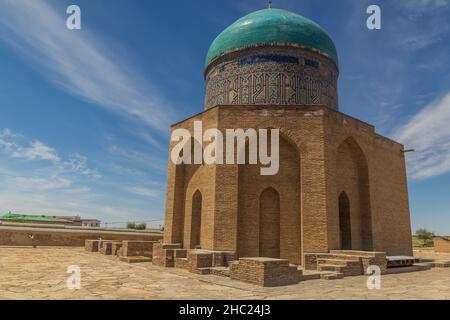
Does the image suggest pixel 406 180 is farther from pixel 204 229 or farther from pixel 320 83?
pixel 204 229

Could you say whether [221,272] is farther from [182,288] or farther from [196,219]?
[196,219]

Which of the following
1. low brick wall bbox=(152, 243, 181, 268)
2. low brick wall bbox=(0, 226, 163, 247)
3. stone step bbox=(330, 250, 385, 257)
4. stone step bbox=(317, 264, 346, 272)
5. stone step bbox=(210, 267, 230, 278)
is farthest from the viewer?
low brick wall bbox=(0, 226, 163, 247)

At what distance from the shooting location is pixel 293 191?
9.38 meters

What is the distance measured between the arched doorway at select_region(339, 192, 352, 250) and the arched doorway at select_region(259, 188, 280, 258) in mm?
2102

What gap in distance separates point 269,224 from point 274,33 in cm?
640

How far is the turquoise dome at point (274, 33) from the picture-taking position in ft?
38.3

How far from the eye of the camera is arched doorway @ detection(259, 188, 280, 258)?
30.2 feet

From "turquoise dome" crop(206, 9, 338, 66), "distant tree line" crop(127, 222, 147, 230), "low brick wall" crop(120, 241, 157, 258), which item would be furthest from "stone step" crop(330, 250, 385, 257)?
"distant tree line" crop(127, 222, 147, 230)

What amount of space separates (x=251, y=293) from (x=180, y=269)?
11.5 ft

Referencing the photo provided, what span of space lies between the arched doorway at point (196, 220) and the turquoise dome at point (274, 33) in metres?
5.33

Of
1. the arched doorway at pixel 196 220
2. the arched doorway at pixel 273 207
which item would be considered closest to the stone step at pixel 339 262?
the arched doorway at pixel 273 207

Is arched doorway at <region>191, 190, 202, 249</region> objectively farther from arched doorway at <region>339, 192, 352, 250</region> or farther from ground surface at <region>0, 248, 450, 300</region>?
A: arched doorway at <region>339, 192, 352, 250</region>
